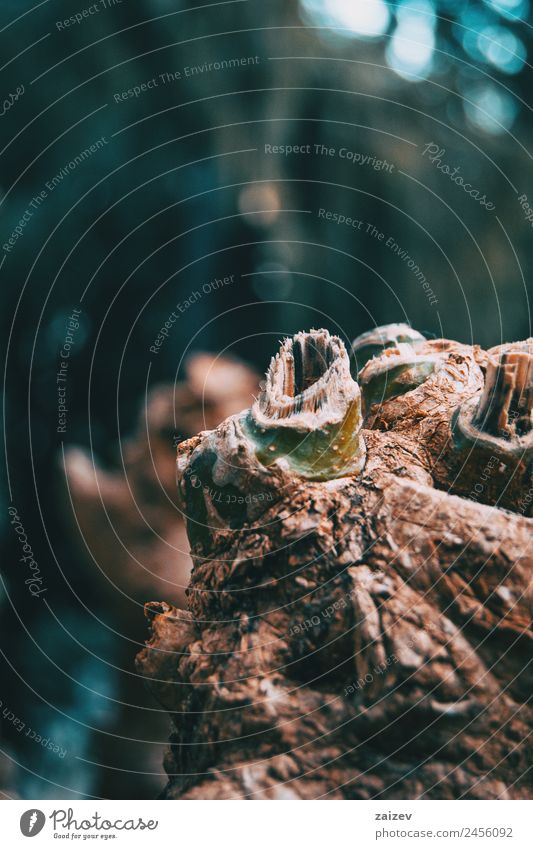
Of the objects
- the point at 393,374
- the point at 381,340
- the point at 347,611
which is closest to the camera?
the point at 347,611

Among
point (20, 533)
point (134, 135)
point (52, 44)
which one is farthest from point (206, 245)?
point (20, 533)

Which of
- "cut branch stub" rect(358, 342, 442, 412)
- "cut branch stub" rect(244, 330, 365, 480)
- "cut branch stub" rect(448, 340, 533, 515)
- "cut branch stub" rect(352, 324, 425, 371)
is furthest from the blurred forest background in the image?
"cut branch stub" rect(448, 340, 533, 515)

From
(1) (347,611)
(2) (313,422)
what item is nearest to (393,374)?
(2) (313,422)

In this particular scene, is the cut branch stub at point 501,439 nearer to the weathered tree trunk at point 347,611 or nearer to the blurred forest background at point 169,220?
the weathered tree trunk at point 347,611

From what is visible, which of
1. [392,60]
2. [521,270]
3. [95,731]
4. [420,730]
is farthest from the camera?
[521,270]

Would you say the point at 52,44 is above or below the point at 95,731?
above

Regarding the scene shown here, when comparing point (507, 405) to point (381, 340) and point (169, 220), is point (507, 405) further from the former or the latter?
point (169, 220)

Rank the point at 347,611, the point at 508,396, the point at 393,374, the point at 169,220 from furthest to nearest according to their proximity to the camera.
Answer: the point at 169,220
the point at 393,374
the point at 508,396
the point at 347,611

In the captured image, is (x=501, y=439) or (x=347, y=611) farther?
(x=501, y=439)

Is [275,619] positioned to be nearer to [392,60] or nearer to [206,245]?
[206,245]
